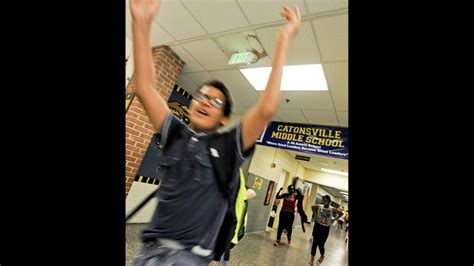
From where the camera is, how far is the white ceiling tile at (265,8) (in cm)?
273

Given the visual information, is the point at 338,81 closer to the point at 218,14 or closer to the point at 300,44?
the point at 300,44

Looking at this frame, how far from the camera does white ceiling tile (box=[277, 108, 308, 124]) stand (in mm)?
5708

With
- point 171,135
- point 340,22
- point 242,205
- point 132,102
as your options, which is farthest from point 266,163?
point 171,135

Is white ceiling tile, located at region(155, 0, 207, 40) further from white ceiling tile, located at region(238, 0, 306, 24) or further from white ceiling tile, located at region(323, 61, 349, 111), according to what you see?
white ceiling tile, located at region(323, 61, 349, 111)

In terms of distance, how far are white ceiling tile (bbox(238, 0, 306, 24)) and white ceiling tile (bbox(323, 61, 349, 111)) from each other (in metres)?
1.21

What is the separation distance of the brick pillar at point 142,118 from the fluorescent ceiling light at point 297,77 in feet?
4.65

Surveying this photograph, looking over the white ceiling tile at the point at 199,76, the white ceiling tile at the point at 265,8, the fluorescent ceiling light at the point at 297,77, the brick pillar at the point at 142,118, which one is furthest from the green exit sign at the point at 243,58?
the brick pillar at the point at 142,118

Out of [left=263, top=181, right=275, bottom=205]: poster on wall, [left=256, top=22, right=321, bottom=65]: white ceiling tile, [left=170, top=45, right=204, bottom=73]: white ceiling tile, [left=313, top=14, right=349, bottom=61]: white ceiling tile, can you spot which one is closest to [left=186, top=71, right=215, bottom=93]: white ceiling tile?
[left=170, top=45, right=204, bottom=73]: white ceiling tile

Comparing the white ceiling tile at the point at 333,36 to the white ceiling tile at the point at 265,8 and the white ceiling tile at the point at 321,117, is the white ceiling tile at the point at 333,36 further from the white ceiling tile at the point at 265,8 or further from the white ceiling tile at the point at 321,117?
the white ceiling tile at the point at 321,117

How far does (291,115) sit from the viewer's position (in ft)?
19.4

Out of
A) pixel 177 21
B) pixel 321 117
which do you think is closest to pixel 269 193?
pixel 321 117
